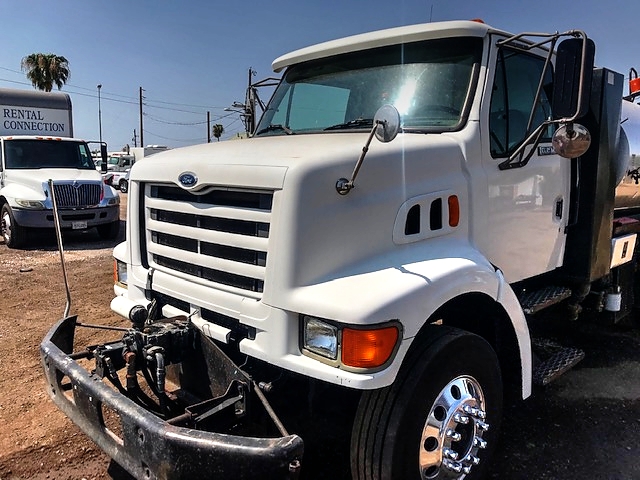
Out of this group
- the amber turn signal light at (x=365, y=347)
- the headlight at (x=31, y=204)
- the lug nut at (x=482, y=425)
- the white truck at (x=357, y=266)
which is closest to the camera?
the amber turn signal light at (x=365, y=347)

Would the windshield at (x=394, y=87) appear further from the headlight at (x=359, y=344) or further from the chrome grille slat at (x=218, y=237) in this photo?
the headlight at (x=359, y=344)

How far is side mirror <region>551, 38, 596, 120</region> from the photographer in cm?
296

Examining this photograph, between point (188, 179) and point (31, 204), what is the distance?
29.8ft

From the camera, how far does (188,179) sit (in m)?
2.92

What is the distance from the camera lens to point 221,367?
8.95 feet

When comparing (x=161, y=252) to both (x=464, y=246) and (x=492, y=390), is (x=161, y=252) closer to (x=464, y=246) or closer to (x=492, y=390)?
(x=464, y=246)

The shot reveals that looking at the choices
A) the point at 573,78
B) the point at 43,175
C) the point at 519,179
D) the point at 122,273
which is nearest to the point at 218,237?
the point at 122,273

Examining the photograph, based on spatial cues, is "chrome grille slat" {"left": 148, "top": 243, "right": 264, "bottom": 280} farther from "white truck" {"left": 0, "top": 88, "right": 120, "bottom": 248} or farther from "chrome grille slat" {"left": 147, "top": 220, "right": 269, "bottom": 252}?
"white truck" {"left": 0, "top": 88, "right": 120, "bottom": 248}

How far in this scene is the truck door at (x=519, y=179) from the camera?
3.31 metres

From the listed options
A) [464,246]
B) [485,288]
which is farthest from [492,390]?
[464,246]

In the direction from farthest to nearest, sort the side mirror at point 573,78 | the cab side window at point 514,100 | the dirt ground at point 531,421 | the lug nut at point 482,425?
the cab side window at point 514,100
the dirt ground at point 531,421
the side mirror at point 573,78
the lug nut at point 482,425

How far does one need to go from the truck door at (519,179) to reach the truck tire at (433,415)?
30.7 inches

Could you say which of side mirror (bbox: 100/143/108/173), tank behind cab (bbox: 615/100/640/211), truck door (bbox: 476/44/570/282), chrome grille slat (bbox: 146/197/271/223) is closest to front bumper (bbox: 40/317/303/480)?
chrome grille slat (bbox: 146/197/271/223)

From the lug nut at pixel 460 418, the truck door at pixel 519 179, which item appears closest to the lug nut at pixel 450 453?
the lug nut at pixel 460 418
